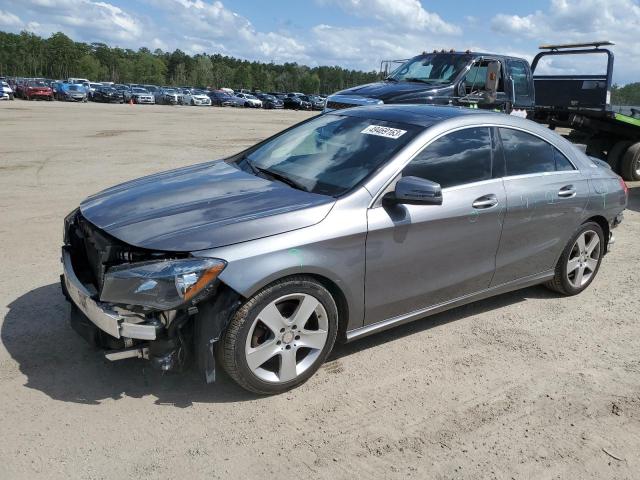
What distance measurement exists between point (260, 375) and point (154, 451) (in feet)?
2.29

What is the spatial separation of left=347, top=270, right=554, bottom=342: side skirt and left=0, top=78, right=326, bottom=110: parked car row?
143 feet

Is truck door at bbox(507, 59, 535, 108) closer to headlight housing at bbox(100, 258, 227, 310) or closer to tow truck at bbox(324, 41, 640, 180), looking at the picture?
tow truck at bbox(324, 41, 640, 180)

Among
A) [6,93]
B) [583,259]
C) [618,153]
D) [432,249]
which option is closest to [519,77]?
[618,153]

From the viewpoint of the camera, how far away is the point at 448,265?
3883mm

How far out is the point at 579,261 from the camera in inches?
197

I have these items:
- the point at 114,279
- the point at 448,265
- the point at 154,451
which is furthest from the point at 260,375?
the point at 448,265

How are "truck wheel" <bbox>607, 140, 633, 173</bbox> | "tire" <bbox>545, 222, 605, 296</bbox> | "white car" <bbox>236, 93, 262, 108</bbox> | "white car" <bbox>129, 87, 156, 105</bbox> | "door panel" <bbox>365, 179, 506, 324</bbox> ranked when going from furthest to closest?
1. "white car" <bbox>236, 93, 262, 108</bbox>
2. "white car" <bbox>129, 87, 156, 105</bbox>
3. "truck wheel" <bbox>607, 140, 633, 173</bbox>
4. "tire" <bbox>545, 222, 605, 296</bbox>
5. "door panel" <bbox>365, 179, 506, 324</bbox>


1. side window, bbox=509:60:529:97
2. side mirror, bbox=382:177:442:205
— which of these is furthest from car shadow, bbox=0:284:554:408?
side window, bbox=509:60:529:97

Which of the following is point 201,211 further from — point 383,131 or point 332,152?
point 383,131

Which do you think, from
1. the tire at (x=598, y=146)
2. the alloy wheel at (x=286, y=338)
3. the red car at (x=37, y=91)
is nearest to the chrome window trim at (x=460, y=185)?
the alloy wheel at (x=286, y=338)

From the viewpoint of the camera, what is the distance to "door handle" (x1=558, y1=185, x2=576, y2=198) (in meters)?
4.53

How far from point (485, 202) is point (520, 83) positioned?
26.3 feet

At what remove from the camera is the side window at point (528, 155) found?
4289 millimetres

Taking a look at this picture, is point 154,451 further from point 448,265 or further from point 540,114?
point 540,114
